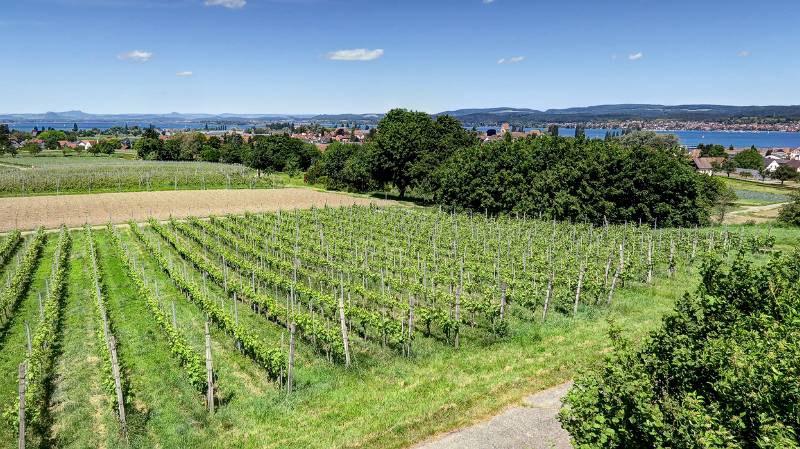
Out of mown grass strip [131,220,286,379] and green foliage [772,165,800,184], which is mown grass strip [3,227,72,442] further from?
green foliage [772,165,800,184]

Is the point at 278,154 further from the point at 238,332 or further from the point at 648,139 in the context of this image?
the point at 238,332

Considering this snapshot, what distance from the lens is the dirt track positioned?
38.3m

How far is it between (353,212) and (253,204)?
14497 millimetres

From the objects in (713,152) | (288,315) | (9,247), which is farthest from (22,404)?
(713,152)

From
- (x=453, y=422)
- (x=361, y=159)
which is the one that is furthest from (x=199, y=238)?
(x=361, y=159)

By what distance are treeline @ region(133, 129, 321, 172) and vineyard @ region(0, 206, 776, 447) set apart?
58959mm

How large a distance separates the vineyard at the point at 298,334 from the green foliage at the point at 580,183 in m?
7.56

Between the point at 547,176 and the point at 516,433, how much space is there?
102ft

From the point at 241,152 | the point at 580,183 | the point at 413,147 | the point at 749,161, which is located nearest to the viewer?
the point at 580,183

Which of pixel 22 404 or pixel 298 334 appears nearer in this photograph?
pixel 22 404

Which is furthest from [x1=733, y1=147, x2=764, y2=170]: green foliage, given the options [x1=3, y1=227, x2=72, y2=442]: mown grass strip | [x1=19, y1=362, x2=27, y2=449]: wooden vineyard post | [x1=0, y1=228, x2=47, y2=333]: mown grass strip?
[x1=19, y1=362, x2=27, y2=449]: wooden vineyard post

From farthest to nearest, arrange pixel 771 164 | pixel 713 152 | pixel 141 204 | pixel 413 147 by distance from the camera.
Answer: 1. pixel 713 152
2. pixel 771 164
3. pixel 413 147
4. pixel 141 204

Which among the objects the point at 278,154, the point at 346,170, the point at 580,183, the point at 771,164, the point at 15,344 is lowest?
the point at 771,164

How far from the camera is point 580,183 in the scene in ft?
125
